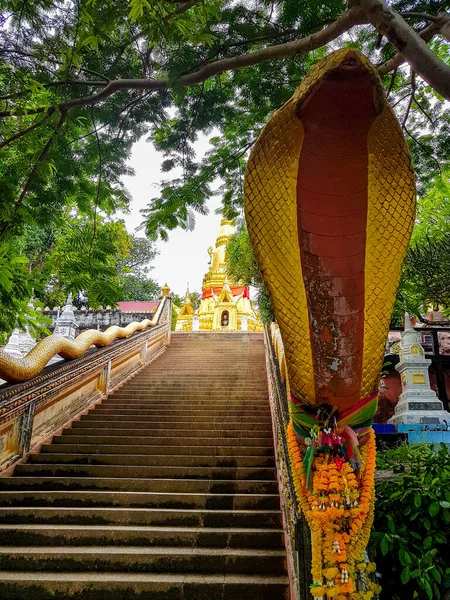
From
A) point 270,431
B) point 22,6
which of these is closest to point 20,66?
point 22,6

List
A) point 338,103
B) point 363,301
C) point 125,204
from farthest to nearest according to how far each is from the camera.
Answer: point 125,204 < point 363,301 < point 338,103

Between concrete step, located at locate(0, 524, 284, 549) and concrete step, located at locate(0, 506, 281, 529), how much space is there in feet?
0.28

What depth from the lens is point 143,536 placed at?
330 cm

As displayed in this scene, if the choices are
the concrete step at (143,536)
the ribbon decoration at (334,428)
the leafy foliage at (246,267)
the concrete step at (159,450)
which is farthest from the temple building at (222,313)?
the ribbon decoration at (334,428)

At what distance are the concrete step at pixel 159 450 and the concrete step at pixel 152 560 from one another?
1.48m

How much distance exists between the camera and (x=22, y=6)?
300 centimetres

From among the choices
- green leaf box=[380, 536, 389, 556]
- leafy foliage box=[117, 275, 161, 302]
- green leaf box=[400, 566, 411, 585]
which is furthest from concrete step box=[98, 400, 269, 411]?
leafy foliage box=[117, 275, 161, 302]

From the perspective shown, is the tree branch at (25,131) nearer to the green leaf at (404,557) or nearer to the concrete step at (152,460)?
the concrete step at (152,460)

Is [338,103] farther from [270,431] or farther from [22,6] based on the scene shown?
[270,431]

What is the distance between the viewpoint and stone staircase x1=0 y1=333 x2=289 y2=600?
2.88 meters

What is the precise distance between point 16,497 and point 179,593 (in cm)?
203

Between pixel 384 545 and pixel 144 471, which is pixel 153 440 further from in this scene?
pixel 384 545

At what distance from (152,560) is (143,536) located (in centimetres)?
28

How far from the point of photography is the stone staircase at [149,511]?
2.88 meters
